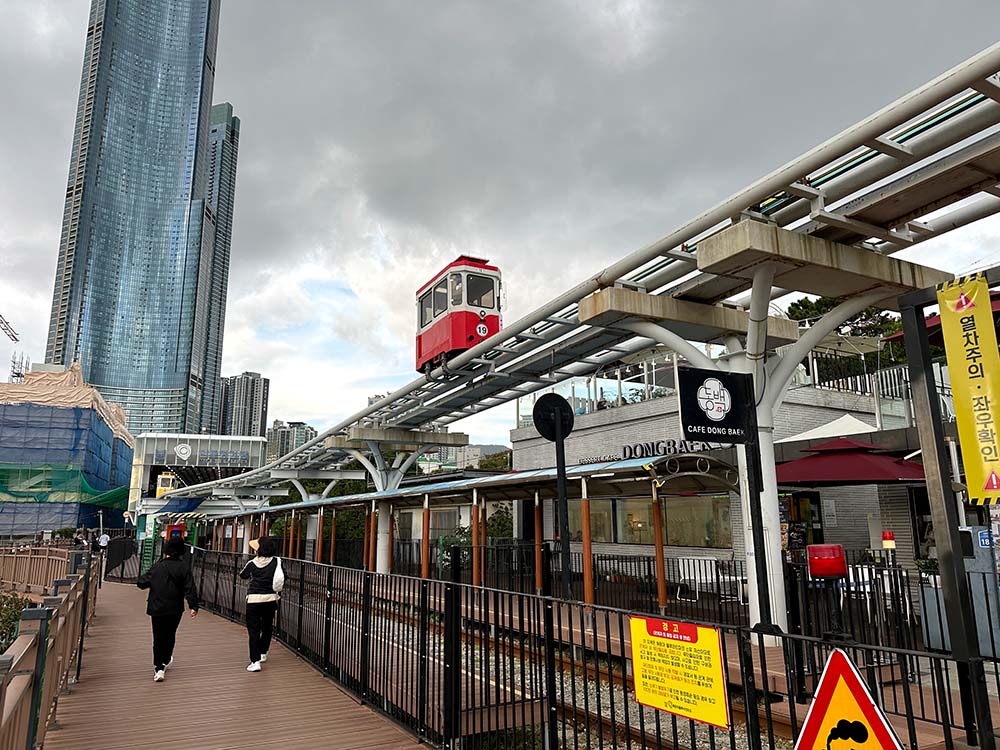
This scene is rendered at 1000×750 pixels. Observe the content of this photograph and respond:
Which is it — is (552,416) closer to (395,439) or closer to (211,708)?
(211,708)

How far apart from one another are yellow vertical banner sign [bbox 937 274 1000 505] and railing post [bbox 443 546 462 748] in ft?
12.5

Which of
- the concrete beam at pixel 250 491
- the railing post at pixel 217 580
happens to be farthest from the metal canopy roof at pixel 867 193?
the concrete beam at pixel 250 491

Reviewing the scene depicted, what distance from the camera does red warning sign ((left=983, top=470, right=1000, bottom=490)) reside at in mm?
3760

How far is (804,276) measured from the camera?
30.1ft

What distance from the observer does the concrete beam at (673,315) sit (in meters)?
10.5

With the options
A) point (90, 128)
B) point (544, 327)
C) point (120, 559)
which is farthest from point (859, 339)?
point (90, 128)

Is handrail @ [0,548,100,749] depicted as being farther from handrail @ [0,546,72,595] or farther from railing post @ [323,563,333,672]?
handrail @ [0,546,72,595]

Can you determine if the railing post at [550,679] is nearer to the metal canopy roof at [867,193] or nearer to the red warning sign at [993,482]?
the red warning sign at [993,482]

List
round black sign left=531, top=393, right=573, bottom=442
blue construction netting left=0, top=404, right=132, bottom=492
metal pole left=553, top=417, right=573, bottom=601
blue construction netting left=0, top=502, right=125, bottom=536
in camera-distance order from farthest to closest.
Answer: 1. blue construction netting left=0, top=404, right=132, bottom=492
2. blue construction netting left=0, top=502, right=125, bottom=536
3. round black sign left=531, top=393, right=573, bottom=442
4. metal pole left=553, top=417, right=573, bottom=601

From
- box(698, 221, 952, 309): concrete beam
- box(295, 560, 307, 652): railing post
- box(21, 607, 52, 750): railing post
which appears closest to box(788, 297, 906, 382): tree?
box(698, 221, 952, 309): concrete beam

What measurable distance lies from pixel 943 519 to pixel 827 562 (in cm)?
272

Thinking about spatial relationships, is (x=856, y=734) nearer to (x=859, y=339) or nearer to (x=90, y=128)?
(x=859, y=339)

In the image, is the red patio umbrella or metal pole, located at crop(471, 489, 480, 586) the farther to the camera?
metal pole, located at crop(471, 489, 480, 586)

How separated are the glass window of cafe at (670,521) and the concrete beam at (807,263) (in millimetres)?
9936
